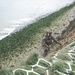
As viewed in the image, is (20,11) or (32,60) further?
(20,11)

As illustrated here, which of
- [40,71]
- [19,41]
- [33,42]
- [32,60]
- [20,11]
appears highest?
[20,11]

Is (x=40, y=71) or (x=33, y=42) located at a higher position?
(x=33, y=42)

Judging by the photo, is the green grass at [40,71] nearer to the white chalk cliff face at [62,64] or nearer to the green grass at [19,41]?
the white chalk cliff face at [62,64]

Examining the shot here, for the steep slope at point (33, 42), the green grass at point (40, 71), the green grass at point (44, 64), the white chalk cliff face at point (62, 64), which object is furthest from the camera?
the steep slope at point (33, 42)

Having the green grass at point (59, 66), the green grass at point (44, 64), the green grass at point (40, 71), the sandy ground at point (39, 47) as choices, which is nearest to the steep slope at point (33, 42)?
the sandy ground at point (39, 47)

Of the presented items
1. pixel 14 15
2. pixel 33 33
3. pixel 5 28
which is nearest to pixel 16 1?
pixel 14 15

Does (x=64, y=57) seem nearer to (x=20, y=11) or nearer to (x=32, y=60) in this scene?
(x=32, y=60)

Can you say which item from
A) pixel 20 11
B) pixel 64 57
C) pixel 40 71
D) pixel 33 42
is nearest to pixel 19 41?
pixel 33 42

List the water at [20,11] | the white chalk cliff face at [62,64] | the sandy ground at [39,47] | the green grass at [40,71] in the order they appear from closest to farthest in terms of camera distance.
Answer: the green grass at [40,71]
the white chalk cliff face at [62,64]
the sandy ground at [39,47]
the water at [20,11]

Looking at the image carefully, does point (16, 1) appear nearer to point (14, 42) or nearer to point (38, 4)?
point (38, 4)
